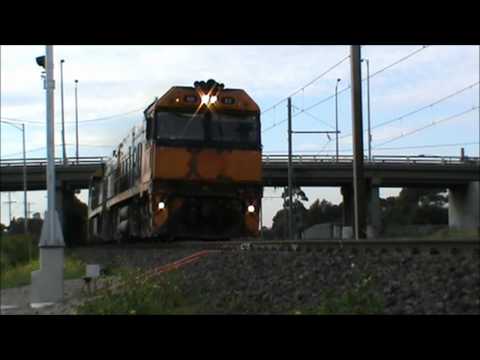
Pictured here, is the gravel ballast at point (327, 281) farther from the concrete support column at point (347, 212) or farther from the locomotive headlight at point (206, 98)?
the concrete support column at point (347, 212)

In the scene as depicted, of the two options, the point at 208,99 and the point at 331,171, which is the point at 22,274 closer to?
the point at 208,99

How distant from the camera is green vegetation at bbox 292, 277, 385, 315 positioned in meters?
7.88

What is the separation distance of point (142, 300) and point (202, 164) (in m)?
9.90

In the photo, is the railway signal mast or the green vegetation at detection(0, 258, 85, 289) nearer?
the railway signal mast

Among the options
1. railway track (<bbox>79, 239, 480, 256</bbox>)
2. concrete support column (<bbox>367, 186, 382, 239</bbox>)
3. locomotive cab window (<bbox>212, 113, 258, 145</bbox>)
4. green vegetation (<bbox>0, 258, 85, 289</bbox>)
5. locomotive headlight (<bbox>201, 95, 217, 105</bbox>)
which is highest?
locomotive headlight (<bbox>201, 95, 217, 105</bbox>)

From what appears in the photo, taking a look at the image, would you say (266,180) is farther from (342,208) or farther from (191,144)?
(191,144)

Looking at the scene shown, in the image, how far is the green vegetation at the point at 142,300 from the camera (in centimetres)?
1051

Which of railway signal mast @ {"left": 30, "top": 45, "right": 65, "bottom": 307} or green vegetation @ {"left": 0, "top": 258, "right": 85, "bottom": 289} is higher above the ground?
railway signal mast @ {"left": 30, "top": 45, "right": 65, "bottom": 307}

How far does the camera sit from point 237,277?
11992 mm

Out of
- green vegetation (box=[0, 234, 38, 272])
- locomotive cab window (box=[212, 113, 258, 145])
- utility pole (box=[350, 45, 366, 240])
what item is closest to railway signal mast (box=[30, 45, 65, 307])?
green vegetation (box=[0, 234, 38, 272])

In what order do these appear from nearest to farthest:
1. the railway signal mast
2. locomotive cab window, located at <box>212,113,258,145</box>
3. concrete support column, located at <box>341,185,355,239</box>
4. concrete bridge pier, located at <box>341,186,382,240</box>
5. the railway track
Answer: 1. the railway track
2. the railway signal mast
3. concrete bridge pier, located at <box>341,186,382,240</box>
4. locomotive cab window, located at <box>212,113,258,145</box>
5. concrete support column, located at <box>341,185,355,239</box>

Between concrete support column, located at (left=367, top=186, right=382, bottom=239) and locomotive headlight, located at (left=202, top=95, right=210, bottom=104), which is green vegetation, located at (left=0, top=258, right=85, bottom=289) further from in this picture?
concrete support column, located at (left=367, top=186, right=382, bottom=239)
